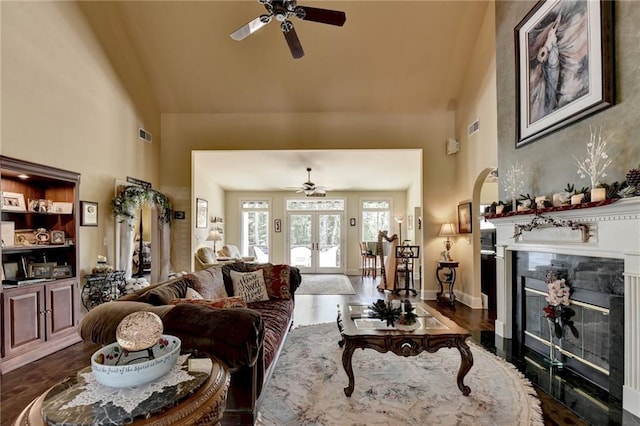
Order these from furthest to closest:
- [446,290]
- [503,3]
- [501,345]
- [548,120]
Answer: [446,290] < [503,3] < [501,345] < [548,120]

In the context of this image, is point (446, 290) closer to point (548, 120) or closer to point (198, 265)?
point (548, 120)

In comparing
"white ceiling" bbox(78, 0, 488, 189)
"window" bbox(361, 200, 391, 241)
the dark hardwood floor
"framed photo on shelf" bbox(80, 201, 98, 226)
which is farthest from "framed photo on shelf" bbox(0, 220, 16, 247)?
"window" bbox(361, 200, 391, 241)

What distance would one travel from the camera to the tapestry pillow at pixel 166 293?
7.72ft

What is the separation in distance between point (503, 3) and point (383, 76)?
6.14 feet

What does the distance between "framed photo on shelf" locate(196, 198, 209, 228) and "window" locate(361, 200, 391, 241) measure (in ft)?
14.6

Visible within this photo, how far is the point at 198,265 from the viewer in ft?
21.8

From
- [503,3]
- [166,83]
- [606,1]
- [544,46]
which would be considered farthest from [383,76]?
[166,83]

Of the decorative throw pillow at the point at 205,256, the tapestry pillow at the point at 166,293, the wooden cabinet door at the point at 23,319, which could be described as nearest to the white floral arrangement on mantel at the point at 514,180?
the tapestry pillow at the point at 166,293

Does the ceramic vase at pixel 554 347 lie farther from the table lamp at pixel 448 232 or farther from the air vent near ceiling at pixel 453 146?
the air vent near ceiling at pixel 453 146

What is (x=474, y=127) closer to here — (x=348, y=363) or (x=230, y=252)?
(x=348, y=363)

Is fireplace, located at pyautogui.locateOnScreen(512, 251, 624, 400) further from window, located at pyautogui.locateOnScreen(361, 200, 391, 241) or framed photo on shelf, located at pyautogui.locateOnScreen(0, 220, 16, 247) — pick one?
window, located at pyautogui.locateOnScreen(361, 200, 391, 241)

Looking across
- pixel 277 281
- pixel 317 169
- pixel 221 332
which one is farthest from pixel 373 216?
pixel 221 332

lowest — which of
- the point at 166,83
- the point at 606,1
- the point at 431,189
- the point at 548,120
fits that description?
the point at 431,189

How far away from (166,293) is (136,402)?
1.56m
